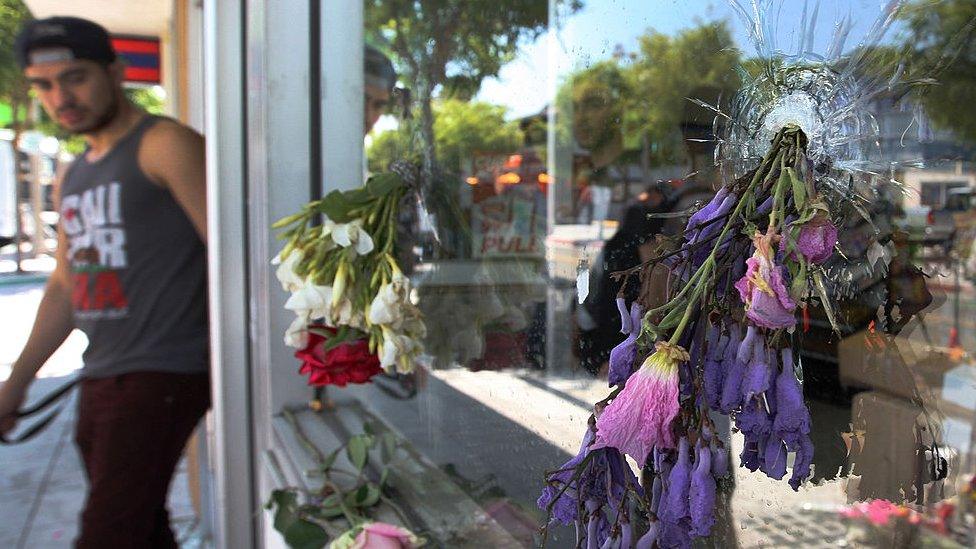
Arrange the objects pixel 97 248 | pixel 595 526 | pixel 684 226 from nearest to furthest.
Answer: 1. pixel 595 526
2. pixel 684 226
3. pixel 97 248

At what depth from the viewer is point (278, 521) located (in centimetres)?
152

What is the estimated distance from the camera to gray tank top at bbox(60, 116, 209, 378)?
2352mm

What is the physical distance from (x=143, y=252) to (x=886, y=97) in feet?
7.30

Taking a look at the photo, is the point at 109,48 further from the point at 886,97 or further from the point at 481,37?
the point at 886,97

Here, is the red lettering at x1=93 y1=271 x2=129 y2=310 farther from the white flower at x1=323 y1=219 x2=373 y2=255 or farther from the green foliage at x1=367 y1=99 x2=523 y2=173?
the white flower at x1=323 y1=219 x2=373 y2=255

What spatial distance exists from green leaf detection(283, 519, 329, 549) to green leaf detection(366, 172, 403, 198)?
0.64 meters

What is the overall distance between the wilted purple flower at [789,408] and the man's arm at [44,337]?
100 inches

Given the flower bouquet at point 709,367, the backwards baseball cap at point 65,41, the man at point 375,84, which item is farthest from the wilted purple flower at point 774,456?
the backwards baseball cap at point 65,41

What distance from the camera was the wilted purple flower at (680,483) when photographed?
52 cm

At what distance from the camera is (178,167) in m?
2.43

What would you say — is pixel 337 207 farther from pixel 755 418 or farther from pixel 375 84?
pixel 755 418

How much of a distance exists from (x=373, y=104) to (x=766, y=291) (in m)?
1.74

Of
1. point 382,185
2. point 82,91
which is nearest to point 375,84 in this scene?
point 382,185

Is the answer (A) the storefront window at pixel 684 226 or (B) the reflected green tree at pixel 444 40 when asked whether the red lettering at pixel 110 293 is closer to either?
(A) the storefront window at pixel 684 226
